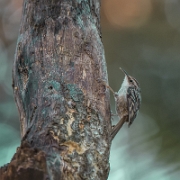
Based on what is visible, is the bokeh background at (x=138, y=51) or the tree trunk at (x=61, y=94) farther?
the bokeh background at (x=138, y=51)

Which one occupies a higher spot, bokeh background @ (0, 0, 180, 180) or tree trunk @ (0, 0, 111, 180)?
bokeh background @ (0, 0, 180, 180)

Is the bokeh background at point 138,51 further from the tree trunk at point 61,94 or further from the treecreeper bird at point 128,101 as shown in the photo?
the tree trunk at point 61,94

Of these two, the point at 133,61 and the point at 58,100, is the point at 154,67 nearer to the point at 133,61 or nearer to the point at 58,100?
the point at 133,61

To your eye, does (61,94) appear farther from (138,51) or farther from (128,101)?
(138,51)

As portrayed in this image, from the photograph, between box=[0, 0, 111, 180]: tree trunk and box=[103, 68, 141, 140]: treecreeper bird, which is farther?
box=[103, 68, 141, 140]: treecreeper bird

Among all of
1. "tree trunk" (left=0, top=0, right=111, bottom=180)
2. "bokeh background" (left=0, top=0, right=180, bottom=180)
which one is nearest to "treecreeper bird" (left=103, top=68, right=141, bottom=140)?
"bokeh background" (left=0, top=0, right=180, bottom=180)

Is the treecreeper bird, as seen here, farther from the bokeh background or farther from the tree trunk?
the tree trunk

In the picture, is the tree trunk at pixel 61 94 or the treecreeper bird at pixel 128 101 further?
the treecreeper bird at pixel 128 101

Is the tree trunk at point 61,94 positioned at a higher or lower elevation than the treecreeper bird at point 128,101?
lower

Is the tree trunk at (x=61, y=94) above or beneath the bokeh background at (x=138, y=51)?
beneath

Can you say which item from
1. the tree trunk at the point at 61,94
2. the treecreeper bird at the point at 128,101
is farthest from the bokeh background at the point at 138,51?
the tree trunk at the point at 61,94
